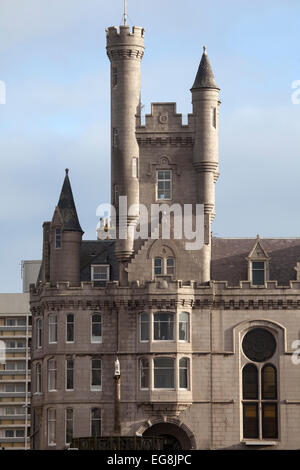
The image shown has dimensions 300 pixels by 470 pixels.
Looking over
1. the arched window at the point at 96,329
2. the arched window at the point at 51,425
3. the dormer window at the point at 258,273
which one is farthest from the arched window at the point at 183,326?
the arched window at the point at 51,425

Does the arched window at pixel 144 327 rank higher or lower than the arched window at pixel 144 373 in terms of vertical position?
higher

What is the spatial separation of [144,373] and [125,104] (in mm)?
23656

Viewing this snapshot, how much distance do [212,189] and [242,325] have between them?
40.8 feet

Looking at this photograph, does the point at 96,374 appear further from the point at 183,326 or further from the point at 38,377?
the point at 183,326

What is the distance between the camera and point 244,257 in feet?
483

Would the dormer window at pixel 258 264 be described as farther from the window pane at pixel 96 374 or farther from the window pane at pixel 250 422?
the window pane at pixel 96 374

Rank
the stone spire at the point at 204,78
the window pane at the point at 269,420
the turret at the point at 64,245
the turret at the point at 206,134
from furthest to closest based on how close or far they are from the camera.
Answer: the stone spire at the point at 204,78, the turret at the point at 206,134, the turret at the point at 64,245, the window pane at the point at 269,420

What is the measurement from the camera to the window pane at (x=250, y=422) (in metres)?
142

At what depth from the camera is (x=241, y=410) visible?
5576 inches

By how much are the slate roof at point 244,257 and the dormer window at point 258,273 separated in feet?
2.97

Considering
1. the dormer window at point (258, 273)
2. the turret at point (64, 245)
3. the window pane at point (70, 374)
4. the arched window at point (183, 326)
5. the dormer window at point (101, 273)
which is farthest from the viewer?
the dormer window at point (101, 273)

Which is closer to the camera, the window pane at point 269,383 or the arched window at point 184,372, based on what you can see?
the arched window at point 184,372

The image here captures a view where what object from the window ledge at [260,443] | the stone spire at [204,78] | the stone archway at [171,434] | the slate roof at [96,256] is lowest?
the window ledge at [260,443]

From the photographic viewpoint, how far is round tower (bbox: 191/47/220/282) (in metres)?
146
